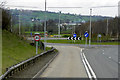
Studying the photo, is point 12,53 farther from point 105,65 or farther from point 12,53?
point 105,65

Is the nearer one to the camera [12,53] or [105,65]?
[105,65]

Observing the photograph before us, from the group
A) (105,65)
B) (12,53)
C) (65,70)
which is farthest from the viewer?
(12,53)

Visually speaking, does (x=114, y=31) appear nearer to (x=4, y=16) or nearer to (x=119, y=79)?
(x=4, y=16)

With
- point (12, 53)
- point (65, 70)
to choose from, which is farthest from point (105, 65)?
point (12, 53)

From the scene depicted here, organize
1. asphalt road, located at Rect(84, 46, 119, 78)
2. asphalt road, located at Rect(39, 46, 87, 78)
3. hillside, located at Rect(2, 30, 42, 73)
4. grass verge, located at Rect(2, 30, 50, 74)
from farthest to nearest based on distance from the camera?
hillside, located at Rect(2, 30, 42, 73) → grass verge, located at Rect(2, 30, 50, 74) → asphalt road, located at Rect(84, 46, 119, 78) → asphalt road, located at Rect(39, 46, 87, 78)

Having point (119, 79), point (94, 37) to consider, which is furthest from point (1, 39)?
point (94, 37)

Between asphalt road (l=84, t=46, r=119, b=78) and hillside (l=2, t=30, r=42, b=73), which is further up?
hillside (l=2, t=30, r=42, b=73)

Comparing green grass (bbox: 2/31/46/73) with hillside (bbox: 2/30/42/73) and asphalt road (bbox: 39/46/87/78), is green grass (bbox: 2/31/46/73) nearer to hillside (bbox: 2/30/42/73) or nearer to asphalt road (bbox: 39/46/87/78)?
hillside (bbox: 2/30/42/73)

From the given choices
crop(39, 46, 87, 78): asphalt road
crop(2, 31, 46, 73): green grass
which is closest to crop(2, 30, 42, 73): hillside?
crop(2, 31, 46, 73): green grass

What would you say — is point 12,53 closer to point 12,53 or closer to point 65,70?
point 12,53

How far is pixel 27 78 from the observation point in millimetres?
13156

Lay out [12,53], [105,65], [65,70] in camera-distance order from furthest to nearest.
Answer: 1. [12,53]
2. [105,65]
3. [65,70]

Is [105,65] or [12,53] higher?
[12,53]

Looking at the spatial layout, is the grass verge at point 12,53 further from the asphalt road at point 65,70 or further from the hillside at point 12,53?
Answer: the asphalt road at point 65,70
